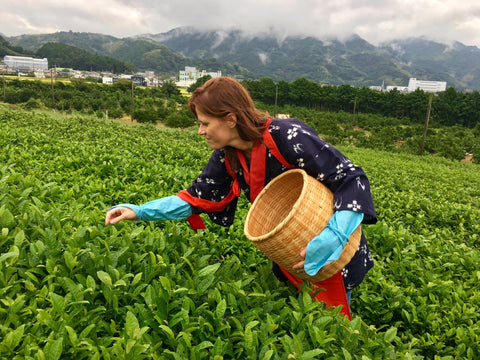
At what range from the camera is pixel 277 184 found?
189 centimetres

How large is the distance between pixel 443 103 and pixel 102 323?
47620 mm

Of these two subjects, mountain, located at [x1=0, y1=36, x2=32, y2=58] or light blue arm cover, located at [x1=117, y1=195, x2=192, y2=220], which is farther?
mountain, located at [x1=0, y1=36, x2=32, y2=58]

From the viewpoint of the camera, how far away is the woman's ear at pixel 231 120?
168 centimetres

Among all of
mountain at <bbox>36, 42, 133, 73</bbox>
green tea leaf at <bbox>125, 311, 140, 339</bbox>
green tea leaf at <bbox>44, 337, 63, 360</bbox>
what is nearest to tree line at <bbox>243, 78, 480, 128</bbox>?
green tea leaf at <bbox>125, 311, 140, 339</bbox>

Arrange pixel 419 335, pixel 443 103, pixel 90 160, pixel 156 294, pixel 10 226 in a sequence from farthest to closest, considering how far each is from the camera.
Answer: pixel 443 103 < pixel 90 160 < pixel 419 335 < pixel 10 226 < pixel 156 294

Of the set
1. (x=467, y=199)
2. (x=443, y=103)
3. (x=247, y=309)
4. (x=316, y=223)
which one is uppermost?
(x=443, y=103)

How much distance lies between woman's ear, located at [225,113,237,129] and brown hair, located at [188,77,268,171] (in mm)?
13

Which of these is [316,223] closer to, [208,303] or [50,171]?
[208,303]

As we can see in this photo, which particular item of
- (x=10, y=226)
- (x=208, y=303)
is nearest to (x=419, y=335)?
(x=208, y=303)

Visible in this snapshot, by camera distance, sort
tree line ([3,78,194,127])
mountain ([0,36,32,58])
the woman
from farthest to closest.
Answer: mountain ([0,36,32,58]) < tree line ([3,78,194,127]) < the woman

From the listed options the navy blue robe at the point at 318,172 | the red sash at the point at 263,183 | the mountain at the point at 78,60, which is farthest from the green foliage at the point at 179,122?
the mountain at the point at 78,60

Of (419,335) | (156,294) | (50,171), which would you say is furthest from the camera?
(50,171)

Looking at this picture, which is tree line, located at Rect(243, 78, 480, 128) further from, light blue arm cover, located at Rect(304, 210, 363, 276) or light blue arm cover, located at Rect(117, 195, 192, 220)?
light blue arm cover, located at Rect(304, 210, 363, 276)

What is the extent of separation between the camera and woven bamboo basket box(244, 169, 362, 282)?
1.47m
